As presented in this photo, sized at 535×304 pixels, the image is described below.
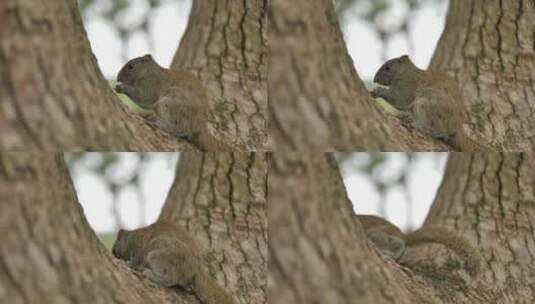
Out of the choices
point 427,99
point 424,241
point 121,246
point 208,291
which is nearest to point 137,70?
point 121,246

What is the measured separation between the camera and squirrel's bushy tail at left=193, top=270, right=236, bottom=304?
17.7ft

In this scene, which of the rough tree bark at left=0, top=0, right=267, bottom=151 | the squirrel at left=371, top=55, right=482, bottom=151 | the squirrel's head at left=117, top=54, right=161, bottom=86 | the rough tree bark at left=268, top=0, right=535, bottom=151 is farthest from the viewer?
the squirrel's head at left=117, top=54, right=161, bottom=86

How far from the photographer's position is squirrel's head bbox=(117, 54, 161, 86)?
20.3 ft

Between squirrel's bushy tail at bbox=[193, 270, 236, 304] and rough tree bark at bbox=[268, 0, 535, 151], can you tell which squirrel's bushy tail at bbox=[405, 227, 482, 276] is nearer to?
rough tree bark at bbox=[268, 0, 535, 151]

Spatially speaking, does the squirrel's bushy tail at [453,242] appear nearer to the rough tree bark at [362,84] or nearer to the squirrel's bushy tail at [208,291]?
the rough tree bark at [362,84]

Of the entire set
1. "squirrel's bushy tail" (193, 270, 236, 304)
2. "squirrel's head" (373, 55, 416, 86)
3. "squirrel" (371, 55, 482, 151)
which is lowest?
"squirrel's bushy tail" (193, 270, 236, 304)

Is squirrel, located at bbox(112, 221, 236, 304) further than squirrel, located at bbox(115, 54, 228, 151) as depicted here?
Yes

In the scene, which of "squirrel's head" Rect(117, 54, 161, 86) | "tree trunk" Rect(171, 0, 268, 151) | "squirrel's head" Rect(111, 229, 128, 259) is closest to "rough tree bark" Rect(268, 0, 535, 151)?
"tree trunk" Rect(171, 0, 268, 151)

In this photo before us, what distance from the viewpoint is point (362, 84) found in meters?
5.37

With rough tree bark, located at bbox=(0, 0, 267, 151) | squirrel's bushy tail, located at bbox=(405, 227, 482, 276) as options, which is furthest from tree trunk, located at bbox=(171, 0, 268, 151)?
squirrel's bushy tail, located at bbox=(405, 227, 482, 276)

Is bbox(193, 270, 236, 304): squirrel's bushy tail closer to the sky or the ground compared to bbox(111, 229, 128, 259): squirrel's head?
closer to the ground

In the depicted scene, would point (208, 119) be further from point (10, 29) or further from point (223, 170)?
point (10, 29)

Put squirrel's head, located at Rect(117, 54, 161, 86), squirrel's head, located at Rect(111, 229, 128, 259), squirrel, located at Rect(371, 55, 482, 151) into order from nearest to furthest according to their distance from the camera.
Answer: squirrel, located at Rect(371, 55, 482, 151), squirrel's head, located at Rect(111, 229, 128, 259), squirrel's head, located at Rect(117, 54, 161, 86)

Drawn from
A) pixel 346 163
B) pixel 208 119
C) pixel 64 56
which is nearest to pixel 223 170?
pixel 208 119
